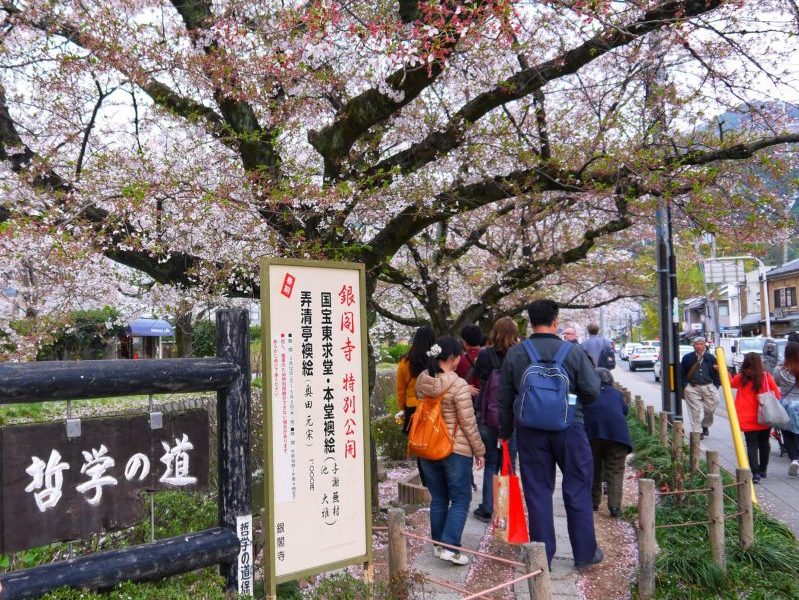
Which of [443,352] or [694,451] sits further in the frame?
[694,451]

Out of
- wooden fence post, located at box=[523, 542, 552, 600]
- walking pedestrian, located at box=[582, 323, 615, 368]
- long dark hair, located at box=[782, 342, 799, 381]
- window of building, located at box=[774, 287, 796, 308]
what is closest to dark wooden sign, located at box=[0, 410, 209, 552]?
wooden fence post, located at box=[523, 542, 552, 600]

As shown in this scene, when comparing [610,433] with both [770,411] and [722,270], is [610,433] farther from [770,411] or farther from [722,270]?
[722,270]

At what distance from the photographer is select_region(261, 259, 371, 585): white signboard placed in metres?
3.71

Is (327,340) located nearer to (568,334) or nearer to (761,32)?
(761,32)

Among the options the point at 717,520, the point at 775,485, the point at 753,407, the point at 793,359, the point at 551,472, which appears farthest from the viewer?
the point at 793,359

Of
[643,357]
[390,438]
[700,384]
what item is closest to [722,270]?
[700,384]

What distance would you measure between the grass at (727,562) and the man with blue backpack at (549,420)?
65 centimetres

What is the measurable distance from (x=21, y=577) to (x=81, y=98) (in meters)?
5.95

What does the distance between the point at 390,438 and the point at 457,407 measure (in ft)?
19.9

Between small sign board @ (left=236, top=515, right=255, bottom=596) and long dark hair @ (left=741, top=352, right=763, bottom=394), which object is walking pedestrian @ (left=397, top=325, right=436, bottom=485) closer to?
small sign board @ (left=236, top=515, right=255, bottom=596)

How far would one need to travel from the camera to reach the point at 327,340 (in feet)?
13.3

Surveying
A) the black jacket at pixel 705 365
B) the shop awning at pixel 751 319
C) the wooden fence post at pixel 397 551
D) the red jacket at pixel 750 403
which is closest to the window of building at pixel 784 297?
the shop awning at pixel 751 319

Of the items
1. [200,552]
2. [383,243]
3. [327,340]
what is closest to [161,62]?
[383,243]

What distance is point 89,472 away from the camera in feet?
10.4
